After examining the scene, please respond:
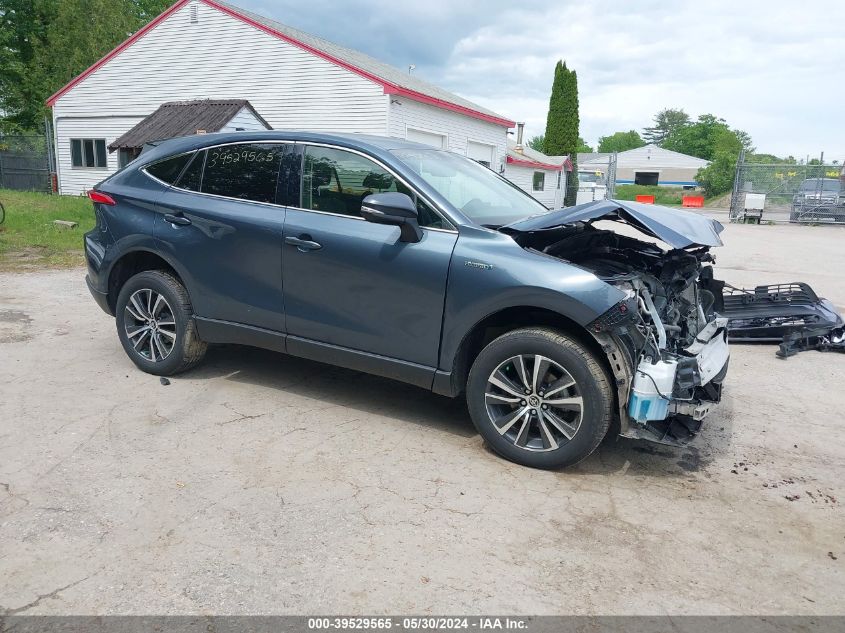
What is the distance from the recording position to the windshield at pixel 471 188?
13.8 feet

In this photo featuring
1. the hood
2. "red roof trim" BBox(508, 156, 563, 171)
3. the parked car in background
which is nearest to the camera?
the hood

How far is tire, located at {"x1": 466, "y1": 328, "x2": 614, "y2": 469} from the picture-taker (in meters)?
3.55

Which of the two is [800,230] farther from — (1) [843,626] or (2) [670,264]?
(1) [843,626]

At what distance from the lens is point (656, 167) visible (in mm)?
80875

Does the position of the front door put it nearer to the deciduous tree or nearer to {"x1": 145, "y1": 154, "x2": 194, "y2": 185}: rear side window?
{"x1": 145, "y1": 154, "x2": 194, "y2": 185}: rear side window

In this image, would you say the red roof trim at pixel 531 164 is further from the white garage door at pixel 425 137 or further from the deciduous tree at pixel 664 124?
the deciduous tree at pixel 664 124

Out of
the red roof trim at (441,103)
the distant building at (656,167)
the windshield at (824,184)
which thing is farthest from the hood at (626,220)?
the distant building at (656,167)

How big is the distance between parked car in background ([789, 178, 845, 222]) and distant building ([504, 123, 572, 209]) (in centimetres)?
1240

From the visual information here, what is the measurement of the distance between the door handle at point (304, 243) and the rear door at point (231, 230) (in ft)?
0.39

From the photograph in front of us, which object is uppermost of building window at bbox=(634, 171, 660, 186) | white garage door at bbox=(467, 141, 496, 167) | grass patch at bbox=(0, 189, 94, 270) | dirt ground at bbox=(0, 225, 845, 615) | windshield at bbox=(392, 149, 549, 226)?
building window at bbox=(634, 171, 660, 186)

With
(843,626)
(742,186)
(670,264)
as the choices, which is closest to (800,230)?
(742,186)

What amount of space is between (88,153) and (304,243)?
24078 mm

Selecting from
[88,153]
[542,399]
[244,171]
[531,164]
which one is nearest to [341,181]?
[244,171]

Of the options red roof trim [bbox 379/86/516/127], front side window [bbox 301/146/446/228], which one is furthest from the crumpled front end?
red roof trim [bbox 379/86/516/127]
